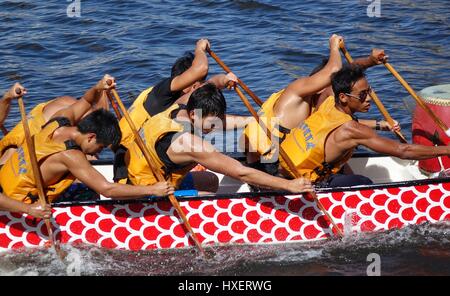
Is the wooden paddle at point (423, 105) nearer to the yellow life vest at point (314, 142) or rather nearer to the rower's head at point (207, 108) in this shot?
the yellow life vest at point (314, 142)

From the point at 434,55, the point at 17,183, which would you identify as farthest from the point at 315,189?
the point at 434,55

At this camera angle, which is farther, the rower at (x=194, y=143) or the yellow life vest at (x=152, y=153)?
the yellow life vest at (x=152, y=153)

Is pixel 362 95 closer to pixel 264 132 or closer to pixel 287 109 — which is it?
pixel 287 109

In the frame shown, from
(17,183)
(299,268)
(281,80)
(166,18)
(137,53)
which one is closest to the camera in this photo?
(17,183)

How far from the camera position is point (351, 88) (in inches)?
319

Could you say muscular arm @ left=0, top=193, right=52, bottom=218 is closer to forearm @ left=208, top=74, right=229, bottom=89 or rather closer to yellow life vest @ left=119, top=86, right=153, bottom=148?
yellow life vest @ left=119, top=86, right=153, bottom=148

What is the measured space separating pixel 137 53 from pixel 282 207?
6990 mm

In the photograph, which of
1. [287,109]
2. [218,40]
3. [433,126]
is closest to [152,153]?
[287,109]

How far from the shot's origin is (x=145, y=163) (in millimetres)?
8180

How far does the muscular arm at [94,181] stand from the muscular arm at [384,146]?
179 centimetres

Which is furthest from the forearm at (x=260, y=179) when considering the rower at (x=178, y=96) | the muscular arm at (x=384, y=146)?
the rower at (x=178, y=96)

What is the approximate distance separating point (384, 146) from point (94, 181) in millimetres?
2483

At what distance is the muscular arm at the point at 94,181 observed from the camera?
7.72 m
